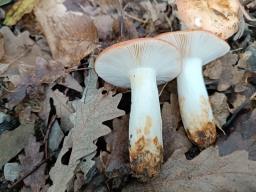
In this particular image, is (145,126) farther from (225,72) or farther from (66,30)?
(66,30)

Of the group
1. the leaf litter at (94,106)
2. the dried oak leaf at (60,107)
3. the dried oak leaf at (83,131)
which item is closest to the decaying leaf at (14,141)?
the leaf litter at (94,106)

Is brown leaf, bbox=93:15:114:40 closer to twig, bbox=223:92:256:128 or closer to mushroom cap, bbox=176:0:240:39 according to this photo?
mushroom cap, bbox=176:0:240:39

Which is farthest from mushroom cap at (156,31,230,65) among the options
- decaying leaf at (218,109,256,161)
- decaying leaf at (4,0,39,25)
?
decaying leaf at (4,0,39,25)

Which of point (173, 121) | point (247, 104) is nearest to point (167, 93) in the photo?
point (173, 121)

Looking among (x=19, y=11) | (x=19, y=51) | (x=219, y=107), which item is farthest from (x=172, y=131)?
(x=19, y=11)

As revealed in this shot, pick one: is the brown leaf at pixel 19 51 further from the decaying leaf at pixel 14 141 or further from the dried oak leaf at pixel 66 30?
the decaying leaf at pixel 14 141

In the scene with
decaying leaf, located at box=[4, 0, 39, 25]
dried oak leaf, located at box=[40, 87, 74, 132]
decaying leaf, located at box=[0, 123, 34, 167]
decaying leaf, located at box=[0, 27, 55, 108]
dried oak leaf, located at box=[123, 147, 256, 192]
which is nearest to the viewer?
→ dried oak leaf, located at box=[123, 147, 256, 192]
